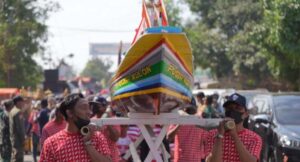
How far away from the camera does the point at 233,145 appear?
20.2ft

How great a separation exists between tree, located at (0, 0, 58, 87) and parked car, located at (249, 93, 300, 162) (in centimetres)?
2281

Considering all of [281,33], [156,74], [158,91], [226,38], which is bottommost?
[158,91]

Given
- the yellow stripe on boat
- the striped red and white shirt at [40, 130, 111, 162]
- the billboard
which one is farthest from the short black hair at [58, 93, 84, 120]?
the billboard

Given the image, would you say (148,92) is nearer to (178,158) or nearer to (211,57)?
(178,158)

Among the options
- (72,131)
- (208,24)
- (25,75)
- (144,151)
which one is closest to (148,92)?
(72,131)

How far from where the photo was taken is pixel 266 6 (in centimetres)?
2141

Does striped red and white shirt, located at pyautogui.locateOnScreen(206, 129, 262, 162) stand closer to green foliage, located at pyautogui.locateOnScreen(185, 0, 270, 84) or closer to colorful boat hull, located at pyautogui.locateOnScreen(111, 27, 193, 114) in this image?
colorful boat hull, located at pyautogui.locateOnScreen(111, 27, 193, 114)

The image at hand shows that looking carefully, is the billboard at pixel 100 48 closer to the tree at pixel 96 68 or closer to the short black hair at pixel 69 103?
the tree at pixel 96 68

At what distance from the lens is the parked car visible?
41.5 feet

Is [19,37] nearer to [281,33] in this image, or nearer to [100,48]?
[281,33]

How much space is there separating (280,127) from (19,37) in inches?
1024

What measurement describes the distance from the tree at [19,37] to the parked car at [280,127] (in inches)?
898

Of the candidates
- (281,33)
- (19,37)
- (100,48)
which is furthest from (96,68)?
(281,33)

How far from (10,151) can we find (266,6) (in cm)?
1042
